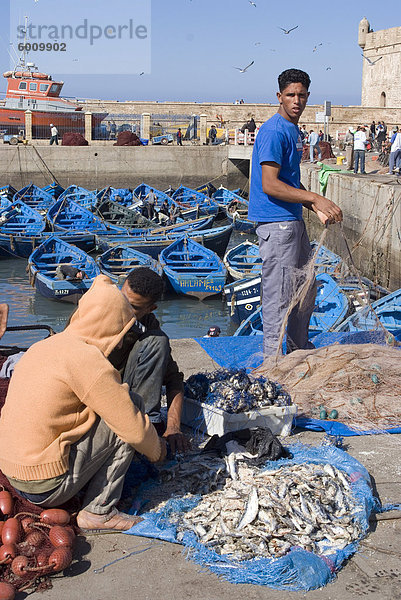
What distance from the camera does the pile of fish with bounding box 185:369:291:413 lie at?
14.1ft

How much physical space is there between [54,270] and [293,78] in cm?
1249

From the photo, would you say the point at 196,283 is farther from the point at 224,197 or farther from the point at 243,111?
the point at 243,111

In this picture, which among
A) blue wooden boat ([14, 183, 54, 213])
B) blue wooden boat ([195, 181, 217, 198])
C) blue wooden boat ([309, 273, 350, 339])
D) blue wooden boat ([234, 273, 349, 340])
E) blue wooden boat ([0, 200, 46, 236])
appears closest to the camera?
blue wooden boat ([234, 273, 349, 340])

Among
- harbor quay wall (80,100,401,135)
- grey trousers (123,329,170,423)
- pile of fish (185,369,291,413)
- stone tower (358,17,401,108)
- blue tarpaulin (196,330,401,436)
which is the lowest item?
blue tarpaulin (196,330,401,436)

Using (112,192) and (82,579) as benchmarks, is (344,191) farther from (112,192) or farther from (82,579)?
(82,579)

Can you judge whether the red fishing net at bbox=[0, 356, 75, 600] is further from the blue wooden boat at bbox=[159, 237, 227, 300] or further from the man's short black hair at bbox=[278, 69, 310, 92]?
the blue wooden boat at bbox=[159, 237, 227, 300]

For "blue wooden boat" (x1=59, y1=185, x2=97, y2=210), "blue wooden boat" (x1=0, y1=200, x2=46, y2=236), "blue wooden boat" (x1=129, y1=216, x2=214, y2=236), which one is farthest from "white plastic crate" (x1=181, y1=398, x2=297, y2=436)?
"blue wooden boat" (x1=59, y1=185, x2=97, y2=210)

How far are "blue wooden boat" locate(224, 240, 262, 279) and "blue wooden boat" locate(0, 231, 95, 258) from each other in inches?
208

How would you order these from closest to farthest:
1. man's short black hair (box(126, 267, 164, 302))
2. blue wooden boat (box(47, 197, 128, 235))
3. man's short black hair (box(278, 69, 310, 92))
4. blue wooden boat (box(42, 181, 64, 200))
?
1. man's short black hair (box(126, 267, 164, 302))
2. man's short black hair (box(278, 69, 310, 92))
3. blue wooden boat (box(47, 197, 128, 235))
4. blue wooden boat (box(42, 181, 64, 200))

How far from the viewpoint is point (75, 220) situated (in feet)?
71.2

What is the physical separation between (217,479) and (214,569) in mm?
684

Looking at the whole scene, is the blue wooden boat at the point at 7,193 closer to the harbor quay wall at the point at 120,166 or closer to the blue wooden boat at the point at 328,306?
the harbor quay wall at the point at 120,166

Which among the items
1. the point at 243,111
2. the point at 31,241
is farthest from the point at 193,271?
the point at 243,111

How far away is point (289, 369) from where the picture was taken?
521 cm
